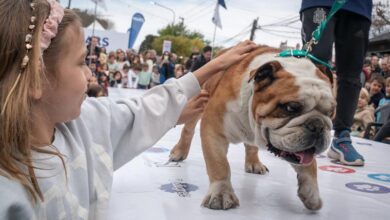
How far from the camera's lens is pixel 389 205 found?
164cm

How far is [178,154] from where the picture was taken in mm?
2180

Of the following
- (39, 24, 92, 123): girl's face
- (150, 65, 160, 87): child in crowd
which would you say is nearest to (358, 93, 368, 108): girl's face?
(39, 24, 92, 123): girl's face

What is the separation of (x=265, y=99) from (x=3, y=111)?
940 millimetres

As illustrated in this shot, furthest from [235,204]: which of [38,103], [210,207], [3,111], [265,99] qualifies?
[3,111]

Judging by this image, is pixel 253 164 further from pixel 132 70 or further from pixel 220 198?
pixel 132 70

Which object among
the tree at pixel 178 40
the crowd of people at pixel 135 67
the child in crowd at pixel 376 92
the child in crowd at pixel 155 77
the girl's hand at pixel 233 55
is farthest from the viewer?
the tree at pixel 178 40

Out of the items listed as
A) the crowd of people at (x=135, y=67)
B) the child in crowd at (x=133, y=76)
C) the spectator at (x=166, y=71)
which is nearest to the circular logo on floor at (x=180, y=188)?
the crowd of people at (x=135, y=67)

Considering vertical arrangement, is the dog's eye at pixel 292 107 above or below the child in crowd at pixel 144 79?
above

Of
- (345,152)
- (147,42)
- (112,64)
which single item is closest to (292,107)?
(345,152)

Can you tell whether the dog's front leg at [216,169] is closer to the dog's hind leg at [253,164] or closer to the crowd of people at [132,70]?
the dog's hind leg at [253,164]

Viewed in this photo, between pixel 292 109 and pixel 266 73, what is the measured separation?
18 cm

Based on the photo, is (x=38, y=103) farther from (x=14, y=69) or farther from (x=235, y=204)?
(x=235, y=204)

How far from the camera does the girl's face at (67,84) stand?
1027mm

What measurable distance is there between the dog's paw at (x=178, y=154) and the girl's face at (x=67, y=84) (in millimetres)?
1138
